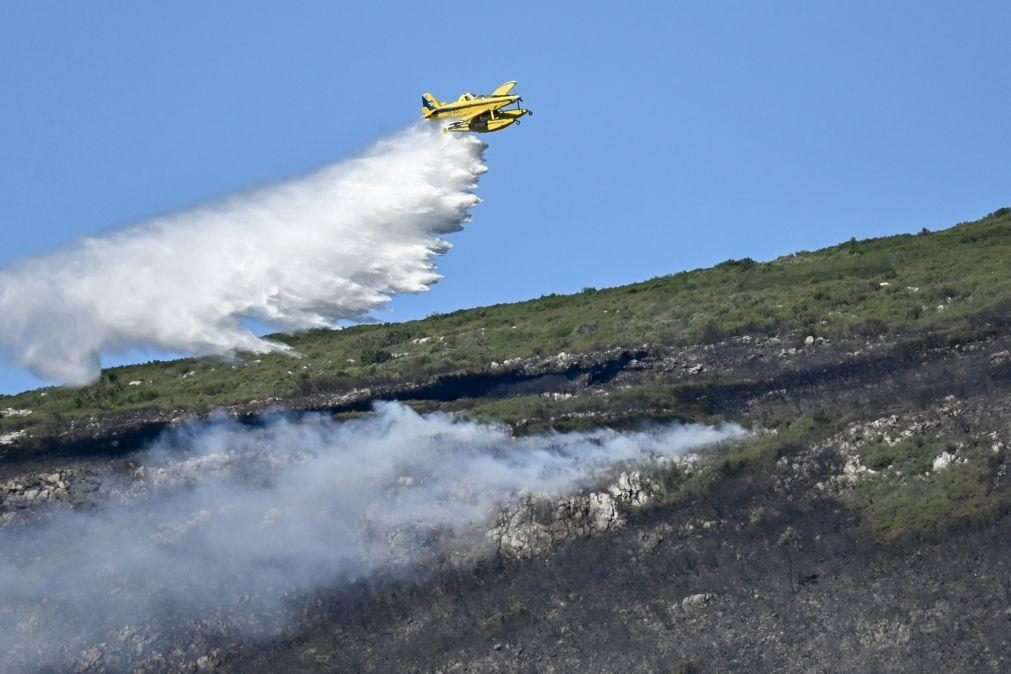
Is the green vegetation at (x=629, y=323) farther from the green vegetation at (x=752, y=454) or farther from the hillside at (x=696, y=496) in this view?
the green vegetation at (x=752, y=454)

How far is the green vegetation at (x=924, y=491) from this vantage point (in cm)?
7350

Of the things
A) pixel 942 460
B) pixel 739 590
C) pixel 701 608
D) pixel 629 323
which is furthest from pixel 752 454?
pixel 629 323

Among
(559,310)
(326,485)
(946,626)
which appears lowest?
(946,626)

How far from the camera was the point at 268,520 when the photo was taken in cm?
8288

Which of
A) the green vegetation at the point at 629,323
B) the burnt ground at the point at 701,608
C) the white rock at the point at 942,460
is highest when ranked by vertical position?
the green vegetation at the point at 629,323

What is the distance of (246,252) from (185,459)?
1316cm

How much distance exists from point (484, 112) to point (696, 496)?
22375 mm

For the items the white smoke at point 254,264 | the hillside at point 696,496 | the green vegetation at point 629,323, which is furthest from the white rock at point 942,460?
the white smoke at point 254,264

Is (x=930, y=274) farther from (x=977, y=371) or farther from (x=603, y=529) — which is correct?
(x=603, y=529)

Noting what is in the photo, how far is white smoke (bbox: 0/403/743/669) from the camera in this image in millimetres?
78938

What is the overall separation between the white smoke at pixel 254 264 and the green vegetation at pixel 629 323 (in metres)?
3.45

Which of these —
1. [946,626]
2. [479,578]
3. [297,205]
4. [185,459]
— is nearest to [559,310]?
[297,205]

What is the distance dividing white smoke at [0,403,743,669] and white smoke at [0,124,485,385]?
7664 mm

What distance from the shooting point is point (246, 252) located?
321 feet
